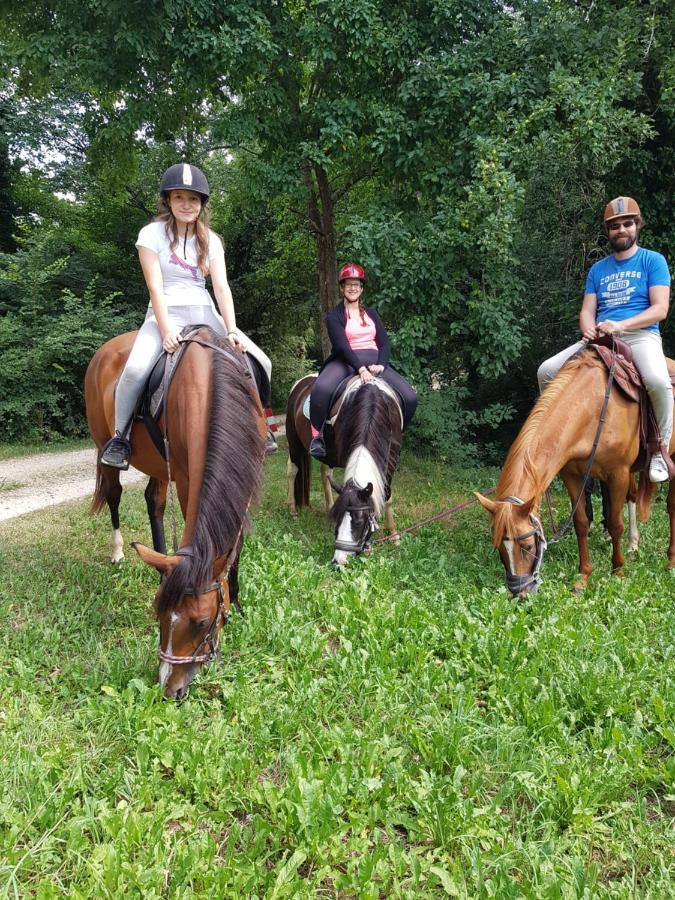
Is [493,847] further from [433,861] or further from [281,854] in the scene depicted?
[281,854]

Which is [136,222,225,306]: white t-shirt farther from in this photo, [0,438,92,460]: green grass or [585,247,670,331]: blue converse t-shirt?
[0,438,92,460]: green grass

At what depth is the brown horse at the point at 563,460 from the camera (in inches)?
157

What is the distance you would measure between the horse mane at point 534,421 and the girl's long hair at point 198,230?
2.69 m

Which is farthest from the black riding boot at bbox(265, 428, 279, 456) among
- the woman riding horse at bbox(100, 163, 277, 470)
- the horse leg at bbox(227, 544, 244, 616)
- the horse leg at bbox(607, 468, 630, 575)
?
the horse leg at bbox(607, 468, 630, 575)

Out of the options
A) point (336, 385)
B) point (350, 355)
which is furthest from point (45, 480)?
point (350, 355)

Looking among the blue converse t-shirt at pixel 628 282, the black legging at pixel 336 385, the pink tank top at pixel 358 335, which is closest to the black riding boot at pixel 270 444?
the black legging at pixel 336 385

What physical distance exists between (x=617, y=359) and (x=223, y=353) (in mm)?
3290

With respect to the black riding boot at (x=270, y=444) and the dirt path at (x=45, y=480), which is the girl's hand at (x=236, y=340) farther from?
the dirt path at (x=45, y=480)

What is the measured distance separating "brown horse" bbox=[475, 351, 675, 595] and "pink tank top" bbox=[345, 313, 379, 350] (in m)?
2.05

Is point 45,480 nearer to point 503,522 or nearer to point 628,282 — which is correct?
point 503,522

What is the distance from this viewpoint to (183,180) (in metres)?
3.72

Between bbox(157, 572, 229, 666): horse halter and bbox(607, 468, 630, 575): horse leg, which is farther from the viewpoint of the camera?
bbox(607, 468, 630, 575): horse leg

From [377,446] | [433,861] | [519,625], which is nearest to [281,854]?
[433,861]

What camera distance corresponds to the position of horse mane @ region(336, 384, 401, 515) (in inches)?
193
